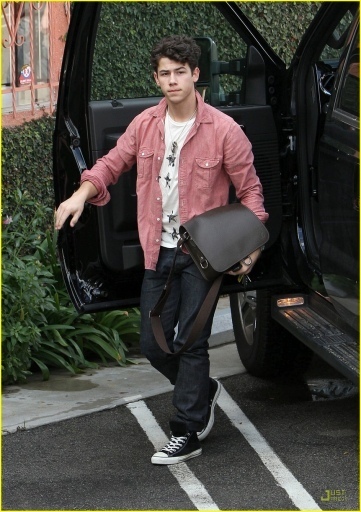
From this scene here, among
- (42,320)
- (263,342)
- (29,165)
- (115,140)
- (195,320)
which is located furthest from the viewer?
(29,165)

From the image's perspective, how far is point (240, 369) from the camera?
659 centimetres

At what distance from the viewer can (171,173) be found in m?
4.97

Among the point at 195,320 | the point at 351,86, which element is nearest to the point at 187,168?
the point at 195,320

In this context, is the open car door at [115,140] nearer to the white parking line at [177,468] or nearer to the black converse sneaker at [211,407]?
the black converse sneaker at [211,407]

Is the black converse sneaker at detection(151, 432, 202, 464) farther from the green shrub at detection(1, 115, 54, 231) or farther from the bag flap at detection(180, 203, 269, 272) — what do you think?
the green shrub at detection(1, 115, 54, 231)

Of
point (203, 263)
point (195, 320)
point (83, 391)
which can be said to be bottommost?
point (83, 391)

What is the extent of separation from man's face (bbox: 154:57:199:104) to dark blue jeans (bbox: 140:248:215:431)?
2.17ft

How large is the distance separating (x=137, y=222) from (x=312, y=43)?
118 centimetres

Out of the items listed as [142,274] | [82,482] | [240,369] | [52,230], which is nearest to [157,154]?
[142,274]

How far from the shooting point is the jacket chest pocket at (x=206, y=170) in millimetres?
4918

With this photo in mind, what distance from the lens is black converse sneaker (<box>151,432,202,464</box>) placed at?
507 cm

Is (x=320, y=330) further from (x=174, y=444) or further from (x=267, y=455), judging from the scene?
(x=174, y=444)

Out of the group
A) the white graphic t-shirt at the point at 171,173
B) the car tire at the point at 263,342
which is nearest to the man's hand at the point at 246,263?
the white graphic t-shirt at the point at 171,173

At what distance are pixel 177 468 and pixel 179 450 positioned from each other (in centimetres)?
10
